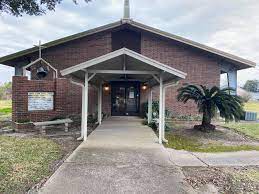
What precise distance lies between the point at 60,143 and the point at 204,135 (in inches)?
228

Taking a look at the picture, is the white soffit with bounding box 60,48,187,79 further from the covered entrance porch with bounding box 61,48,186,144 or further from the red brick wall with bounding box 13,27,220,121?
the red brick wall with bounding box 13,27,220,121

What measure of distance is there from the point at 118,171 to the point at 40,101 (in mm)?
7702

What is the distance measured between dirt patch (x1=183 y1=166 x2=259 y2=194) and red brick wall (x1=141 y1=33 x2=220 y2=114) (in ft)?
32.0

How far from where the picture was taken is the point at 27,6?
9.87 metres

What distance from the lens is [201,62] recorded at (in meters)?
15.2

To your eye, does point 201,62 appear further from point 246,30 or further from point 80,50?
point 246,30

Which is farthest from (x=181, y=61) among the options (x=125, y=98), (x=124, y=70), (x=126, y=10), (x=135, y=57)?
(x=135, y=57)

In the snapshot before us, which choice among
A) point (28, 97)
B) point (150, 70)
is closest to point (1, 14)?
point (28, 97)

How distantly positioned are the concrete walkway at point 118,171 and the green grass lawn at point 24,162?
43 centimetres

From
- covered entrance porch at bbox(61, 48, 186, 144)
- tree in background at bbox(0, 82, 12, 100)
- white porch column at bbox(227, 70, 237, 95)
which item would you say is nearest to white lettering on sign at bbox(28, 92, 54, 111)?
covered entrance porch at bbox(61, 48, 186, 144)

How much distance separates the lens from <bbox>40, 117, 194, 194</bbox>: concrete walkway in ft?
14.1

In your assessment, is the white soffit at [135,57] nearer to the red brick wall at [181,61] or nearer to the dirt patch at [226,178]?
the dirt patch at [226,178]

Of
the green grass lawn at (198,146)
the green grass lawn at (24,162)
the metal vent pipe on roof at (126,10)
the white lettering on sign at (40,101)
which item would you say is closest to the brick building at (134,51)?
the metal vent pipe on roof at (126,10)

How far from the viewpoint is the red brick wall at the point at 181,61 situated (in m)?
15.2
